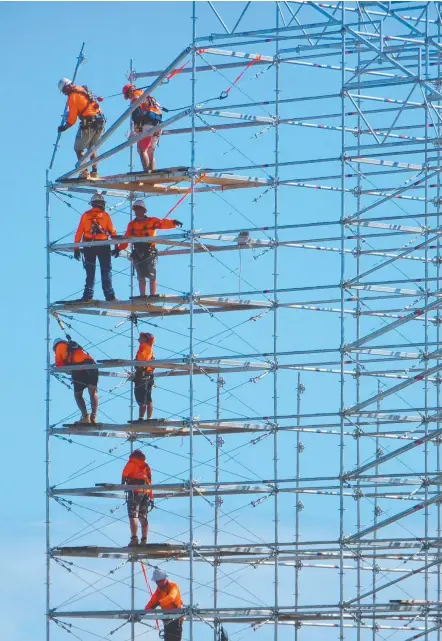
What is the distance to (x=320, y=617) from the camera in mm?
48125

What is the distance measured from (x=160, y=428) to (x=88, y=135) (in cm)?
662

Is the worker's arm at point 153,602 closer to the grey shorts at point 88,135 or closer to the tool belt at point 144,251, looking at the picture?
the tool belt at point 144,251

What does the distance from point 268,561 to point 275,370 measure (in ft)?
13.2

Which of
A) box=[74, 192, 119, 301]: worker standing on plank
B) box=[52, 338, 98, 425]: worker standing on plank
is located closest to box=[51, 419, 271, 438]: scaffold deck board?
Result: box=[52, 338, 98, 425]: worker standing on plank

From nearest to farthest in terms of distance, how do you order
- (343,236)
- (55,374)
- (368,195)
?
(343,236) < (55,374) < (368,195)

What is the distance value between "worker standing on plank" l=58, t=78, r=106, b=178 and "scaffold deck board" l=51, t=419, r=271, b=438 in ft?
18.1

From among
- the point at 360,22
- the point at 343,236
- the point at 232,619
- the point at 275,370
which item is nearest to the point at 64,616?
the point at 232,619

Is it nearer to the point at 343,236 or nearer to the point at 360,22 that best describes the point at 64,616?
the point at 343,236

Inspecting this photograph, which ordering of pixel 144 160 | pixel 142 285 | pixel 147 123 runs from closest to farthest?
pixel 142 285 < pixel 144 160 < pixel 147 123

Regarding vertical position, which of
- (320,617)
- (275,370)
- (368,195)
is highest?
(368,195)

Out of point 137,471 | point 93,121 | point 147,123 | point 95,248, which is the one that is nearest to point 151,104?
point 147,123

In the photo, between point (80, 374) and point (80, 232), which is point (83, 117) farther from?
point (80, 374)

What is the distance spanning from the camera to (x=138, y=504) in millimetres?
49438

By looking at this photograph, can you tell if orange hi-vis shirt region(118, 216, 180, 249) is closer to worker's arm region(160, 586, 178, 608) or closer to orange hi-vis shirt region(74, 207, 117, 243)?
orange hi-vis shirt region(74, 207, 117, 243)
